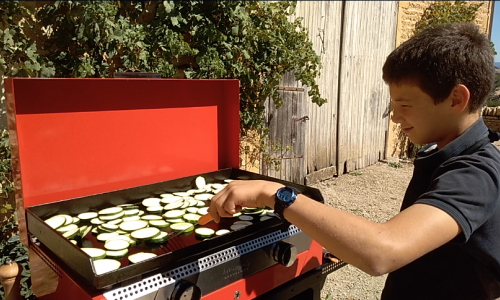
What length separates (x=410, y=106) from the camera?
54.7 inches

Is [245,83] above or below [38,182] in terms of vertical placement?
above

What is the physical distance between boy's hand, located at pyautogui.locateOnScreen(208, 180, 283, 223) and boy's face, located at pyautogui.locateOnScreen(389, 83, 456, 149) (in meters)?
0.55

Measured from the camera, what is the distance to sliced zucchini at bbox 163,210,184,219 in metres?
2.01

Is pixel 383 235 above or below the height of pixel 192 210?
above

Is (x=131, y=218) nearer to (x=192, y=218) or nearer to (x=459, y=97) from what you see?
(x=192, y=218)

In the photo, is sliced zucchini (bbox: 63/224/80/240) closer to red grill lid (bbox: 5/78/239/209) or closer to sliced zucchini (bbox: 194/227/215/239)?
red grill lid (bbox: 5/78/239/209)

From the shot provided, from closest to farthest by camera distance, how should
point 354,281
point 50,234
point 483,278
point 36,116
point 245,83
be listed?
1. point 483,278
2. point 50,234
3. point 36,116
4. point 354,281
5. point 245,83

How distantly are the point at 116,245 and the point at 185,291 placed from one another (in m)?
0.47

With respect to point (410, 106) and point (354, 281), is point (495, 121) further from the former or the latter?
point (410, 106)

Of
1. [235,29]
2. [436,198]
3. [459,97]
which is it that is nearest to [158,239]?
[436,198]

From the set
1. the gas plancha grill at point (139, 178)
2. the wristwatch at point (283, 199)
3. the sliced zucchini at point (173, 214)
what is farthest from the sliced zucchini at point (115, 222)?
the wristwatch at point (283, 199)

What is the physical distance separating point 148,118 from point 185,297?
1.32 m

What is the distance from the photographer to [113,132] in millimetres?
2234

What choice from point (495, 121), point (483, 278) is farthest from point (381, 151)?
point (483, 278)
